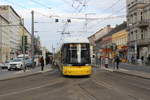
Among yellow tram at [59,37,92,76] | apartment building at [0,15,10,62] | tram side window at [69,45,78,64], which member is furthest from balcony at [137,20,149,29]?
apartment building at [0,15,10,62]

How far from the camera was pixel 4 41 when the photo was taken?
104500 millimetres

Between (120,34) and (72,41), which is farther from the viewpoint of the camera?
(120,34)

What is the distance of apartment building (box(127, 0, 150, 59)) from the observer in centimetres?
6253

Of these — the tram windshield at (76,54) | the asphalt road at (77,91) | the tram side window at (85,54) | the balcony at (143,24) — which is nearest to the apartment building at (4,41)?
the balcony at (143,24)

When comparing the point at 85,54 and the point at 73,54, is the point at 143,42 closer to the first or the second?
the point at 85,54

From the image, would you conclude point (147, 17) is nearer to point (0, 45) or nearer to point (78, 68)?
point (78, 68)

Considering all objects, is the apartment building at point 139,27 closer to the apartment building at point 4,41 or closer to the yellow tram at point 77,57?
the yellow tram at point 77,57

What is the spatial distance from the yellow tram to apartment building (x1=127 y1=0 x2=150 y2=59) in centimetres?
3759

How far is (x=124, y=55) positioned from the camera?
8181 centimetres

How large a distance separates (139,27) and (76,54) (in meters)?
43.2

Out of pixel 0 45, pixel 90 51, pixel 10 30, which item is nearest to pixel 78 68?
pixel 90 51

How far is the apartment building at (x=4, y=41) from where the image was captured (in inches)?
3839

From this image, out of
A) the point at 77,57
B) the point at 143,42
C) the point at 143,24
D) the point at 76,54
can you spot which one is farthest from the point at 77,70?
the point at 143,24

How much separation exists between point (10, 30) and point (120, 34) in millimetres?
47217
